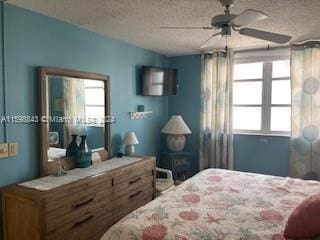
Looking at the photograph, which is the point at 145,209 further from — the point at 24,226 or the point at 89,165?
the point at 89,165

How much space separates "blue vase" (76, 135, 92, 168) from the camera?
9.23 feet

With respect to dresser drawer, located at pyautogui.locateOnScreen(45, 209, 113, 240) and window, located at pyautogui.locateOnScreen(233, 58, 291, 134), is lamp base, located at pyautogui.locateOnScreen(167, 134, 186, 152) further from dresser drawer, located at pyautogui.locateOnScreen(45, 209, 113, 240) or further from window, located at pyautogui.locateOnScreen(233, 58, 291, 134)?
dresser drawer, located at pyautogui.locateOnScreen(45, 209, 113, 240)

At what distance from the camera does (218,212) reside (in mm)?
1854

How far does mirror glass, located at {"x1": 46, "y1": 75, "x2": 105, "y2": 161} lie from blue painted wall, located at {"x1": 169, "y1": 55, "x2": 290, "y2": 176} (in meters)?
1.77

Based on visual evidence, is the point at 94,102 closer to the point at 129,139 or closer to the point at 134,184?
the point at 129,139

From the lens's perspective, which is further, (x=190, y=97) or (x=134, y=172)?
(x=190, y=97)

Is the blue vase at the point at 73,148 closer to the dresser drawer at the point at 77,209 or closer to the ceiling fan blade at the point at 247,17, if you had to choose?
the dresser drawer at the point at 77,209

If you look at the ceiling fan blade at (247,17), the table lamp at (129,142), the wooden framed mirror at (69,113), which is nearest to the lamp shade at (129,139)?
the table lamp at (129,142)

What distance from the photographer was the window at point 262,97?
154 inches

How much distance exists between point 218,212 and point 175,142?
7.83 feet

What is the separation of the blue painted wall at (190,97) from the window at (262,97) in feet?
2.07

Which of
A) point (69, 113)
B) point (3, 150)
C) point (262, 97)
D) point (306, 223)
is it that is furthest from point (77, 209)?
point (262, 97)

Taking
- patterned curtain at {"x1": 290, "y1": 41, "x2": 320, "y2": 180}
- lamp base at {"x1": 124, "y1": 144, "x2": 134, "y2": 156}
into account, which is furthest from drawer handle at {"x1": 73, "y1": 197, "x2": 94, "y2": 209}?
patterned curtain at {"x1": 290, "y1": 41, "x2": 320, "y2": 180}

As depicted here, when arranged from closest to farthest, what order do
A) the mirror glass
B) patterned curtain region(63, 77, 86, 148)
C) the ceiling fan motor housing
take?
the ceiling fan motor housing → the mirror glass → patterned curtain region(63, 77, 86, 148)
